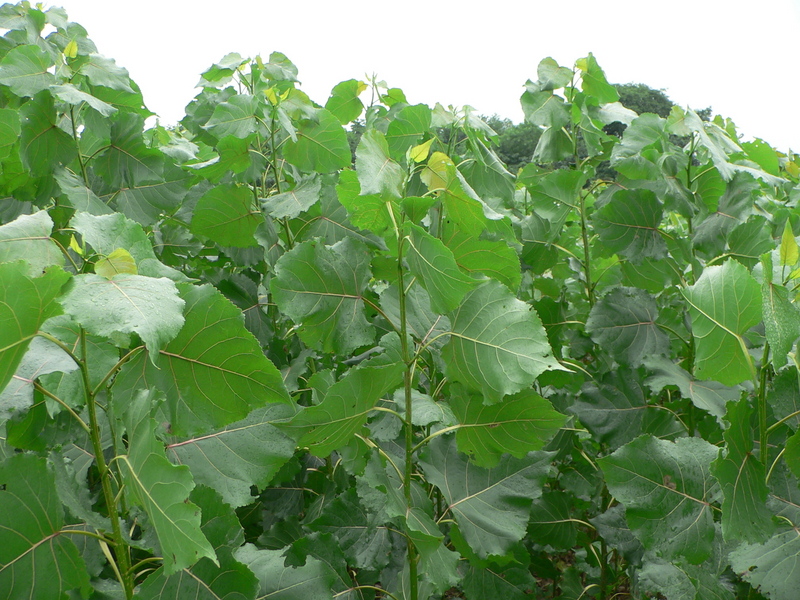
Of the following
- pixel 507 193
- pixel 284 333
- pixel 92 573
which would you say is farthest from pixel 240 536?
pixel 507 193

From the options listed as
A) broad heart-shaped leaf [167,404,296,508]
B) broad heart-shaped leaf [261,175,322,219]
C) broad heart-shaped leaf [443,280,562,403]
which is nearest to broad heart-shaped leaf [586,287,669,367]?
broad heart-shaped leaf [443,280,562,403]

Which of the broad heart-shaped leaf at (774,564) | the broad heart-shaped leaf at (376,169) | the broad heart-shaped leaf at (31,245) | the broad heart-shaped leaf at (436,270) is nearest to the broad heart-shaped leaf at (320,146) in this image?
the broad heart-shaped leaf at (376,169)

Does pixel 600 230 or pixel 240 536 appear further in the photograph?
pixel 600 230

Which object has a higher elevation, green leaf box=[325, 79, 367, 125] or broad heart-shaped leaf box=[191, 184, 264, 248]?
green leaf box=[325, 79, 367, 125]

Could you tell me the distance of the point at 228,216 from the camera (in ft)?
6.14

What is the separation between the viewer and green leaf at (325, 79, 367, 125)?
2256 millimetres

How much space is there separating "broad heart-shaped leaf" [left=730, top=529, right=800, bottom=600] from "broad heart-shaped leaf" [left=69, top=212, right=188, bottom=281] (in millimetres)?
1263

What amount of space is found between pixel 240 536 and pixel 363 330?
45 cm

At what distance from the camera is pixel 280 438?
1.19 meters

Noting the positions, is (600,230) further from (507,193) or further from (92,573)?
(92,573)

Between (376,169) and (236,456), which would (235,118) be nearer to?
(376,169)

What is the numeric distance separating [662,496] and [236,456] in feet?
2.89

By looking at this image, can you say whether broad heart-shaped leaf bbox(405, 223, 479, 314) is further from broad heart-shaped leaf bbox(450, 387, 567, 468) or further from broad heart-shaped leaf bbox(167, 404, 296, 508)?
broad heart-shaped leaf bbox(167, 404, 296, 508)

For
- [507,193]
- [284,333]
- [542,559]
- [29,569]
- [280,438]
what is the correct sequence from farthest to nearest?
[542,559] < [284,333] < [507,193] < [280,438] < [29,569]
